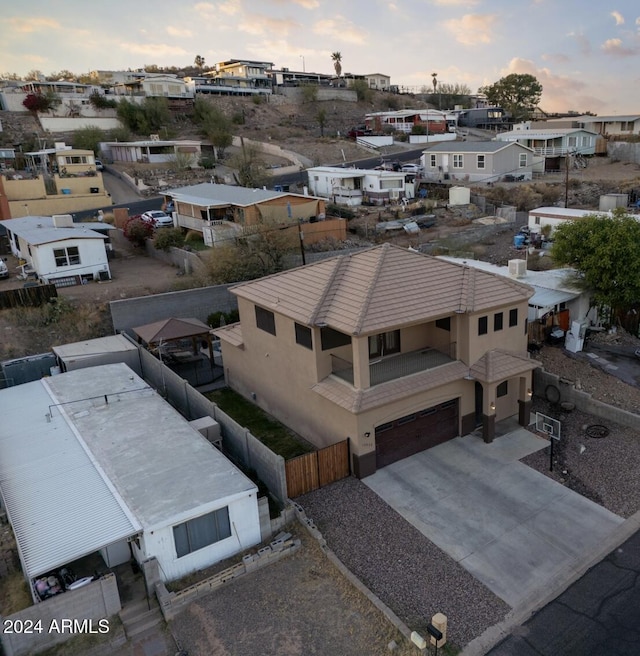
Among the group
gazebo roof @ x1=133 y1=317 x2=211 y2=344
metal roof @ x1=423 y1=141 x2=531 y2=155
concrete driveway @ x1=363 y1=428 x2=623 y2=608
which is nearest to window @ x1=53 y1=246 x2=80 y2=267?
gazebo roof @ x1=133 y1=317 x2=211 y2=344

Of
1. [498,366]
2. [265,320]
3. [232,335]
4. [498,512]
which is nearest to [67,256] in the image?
[232,335]

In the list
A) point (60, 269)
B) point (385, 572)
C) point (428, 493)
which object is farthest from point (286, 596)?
point (60, 269)

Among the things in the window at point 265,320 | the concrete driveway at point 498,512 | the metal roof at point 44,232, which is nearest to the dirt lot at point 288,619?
the concrete driveway at point 498,512

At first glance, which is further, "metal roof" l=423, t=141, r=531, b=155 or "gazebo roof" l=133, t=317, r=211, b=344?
"metal roof" l=423, t=141, r=531, b=155

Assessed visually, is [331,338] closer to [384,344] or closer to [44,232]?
[384,344]

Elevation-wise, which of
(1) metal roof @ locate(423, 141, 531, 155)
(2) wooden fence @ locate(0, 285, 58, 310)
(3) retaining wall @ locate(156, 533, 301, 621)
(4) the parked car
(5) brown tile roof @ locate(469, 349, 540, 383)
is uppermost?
(1) metal roof @ locate(423, 141, 531, 155)

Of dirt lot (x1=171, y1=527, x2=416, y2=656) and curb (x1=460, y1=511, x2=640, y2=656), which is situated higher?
dirt lot (x1=171, y1=527, x2=416, y2=656)

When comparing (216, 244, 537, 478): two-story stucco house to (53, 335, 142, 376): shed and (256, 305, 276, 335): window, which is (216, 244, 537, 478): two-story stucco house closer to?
(256, 305, 276, 335): window
